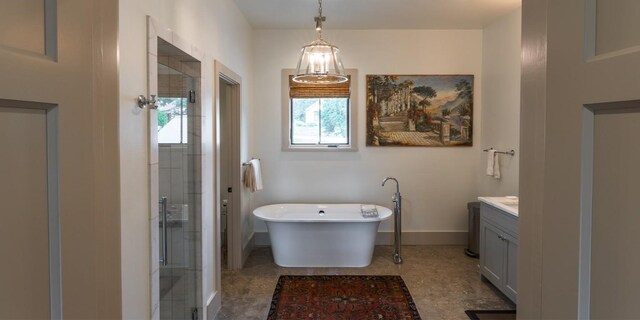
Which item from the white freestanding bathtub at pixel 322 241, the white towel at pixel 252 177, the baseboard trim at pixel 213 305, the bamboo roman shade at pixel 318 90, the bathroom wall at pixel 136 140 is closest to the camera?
the bathroom wall at pixel 136 140

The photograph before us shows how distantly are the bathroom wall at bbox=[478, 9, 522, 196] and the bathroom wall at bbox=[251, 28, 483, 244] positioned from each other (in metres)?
0.16

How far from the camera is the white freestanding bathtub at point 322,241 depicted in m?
3.93

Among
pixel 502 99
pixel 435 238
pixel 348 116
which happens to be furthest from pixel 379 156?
pixel 502 99

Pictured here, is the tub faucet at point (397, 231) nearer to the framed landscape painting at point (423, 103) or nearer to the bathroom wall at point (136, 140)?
the framed landscape painting at point (423, 103)

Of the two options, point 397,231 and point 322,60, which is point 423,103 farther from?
point 322,60

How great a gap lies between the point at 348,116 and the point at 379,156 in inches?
26.0

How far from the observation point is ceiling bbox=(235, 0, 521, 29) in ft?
12.4

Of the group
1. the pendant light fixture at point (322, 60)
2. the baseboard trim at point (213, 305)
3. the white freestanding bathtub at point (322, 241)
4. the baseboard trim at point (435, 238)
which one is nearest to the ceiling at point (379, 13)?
the pendant light fixture at point (322, 60)

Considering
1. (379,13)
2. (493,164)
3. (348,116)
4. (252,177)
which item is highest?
(379,13)

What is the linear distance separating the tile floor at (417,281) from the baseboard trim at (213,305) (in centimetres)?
4

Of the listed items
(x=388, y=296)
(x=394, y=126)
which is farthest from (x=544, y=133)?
(x=394, y=126)

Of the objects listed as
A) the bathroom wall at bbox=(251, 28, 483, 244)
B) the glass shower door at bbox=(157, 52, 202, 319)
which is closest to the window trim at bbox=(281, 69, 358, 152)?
the bathroom wall at bbox=(251, 28, 483, 244)

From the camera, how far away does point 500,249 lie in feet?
10.6

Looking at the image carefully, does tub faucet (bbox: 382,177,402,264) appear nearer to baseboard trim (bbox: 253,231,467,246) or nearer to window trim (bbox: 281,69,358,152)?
baseboard trim (bbox: 253,231,467,246)
